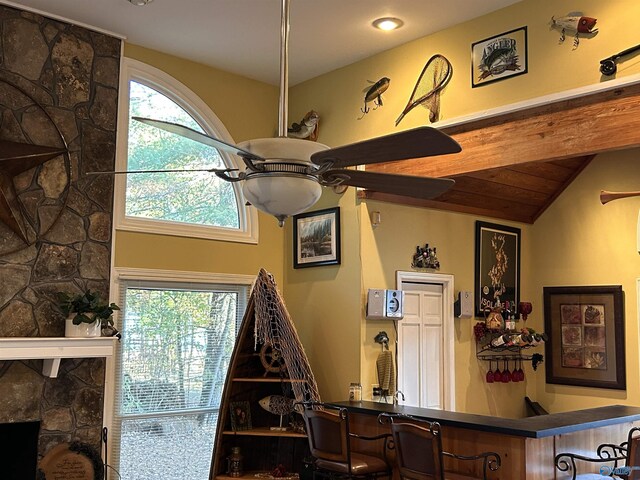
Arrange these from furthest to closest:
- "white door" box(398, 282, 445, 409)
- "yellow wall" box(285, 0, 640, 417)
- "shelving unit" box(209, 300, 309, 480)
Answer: "white door" box(398, 282, 445, 409) → "shelving unit" box(209, 300, 309, 480) → "yellow wall" box(285, 0, 640, 417)

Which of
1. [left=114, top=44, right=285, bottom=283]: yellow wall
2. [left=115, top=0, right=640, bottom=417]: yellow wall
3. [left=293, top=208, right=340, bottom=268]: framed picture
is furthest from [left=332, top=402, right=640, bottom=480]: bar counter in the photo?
[left=114, top=44, right=285, bottom=283]: yellow wall

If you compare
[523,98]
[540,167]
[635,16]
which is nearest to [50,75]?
[523,98]

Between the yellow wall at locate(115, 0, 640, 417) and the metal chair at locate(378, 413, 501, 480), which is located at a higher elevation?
the yellow wall at locate(115, 0, 640, 417)

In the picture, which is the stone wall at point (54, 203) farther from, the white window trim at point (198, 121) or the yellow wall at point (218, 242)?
the yellow wall at point (218, 242)

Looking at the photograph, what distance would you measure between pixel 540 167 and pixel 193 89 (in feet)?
9.42

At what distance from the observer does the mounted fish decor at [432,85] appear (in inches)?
174

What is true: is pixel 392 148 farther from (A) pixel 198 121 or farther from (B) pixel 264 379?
(A) pixel 198 121

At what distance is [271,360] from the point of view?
5.00m

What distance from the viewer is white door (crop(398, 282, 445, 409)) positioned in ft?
17.5

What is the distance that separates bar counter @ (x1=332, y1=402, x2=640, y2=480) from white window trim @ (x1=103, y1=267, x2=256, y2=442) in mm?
1360

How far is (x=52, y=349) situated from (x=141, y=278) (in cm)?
86

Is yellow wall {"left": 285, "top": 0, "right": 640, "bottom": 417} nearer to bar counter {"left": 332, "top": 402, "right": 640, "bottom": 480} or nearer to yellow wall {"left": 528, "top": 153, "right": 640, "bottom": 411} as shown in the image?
yellow wall {"left": 528, "top": 153, "right": 640, "bottom": 411}

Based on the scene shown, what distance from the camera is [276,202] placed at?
7.73 feet

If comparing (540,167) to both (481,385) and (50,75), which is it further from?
(50,75)
